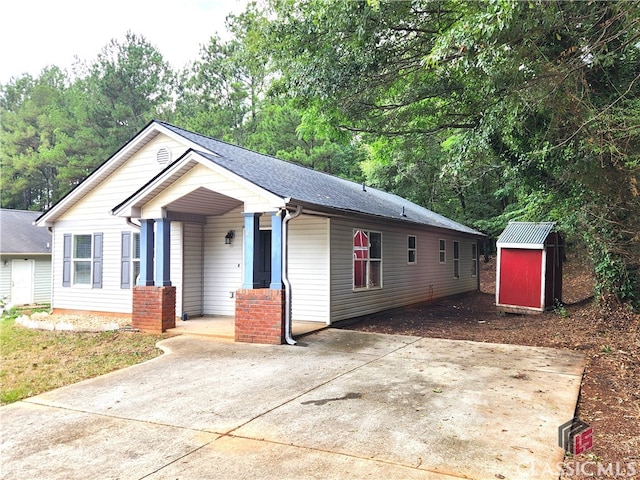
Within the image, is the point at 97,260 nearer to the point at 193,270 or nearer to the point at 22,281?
the point at 193,270

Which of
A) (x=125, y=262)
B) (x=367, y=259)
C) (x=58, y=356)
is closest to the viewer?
(x=58, y=356)

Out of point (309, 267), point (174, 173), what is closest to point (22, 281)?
point (174, 173)

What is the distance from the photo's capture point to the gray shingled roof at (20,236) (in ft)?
56.7

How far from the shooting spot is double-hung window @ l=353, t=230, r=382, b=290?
415 inches

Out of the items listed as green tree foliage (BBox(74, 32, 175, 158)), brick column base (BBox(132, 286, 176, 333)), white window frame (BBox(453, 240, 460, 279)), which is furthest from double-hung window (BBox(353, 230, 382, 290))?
green tree foliage (BBox(74, 32, 175, 158))

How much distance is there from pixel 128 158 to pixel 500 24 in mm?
9791

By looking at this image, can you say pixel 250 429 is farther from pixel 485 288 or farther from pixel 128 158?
pixel 485 288

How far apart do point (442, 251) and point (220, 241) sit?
28.0ft

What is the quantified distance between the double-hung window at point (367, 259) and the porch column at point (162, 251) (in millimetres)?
4258

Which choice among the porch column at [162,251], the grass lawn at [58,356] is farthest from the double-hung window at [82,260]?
the porch column at [162,251]

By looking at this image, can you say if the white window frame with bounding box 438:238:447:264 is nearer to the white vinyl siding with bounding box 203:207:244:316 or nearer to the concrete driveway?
the white vinyl siding with bounding box 203:207:244:316

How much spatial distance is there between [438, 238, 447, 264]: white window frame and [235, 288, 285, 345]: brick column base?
9.43 metres

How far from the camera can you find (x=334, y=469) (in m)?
3.14

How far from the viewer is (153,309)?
9000mm
